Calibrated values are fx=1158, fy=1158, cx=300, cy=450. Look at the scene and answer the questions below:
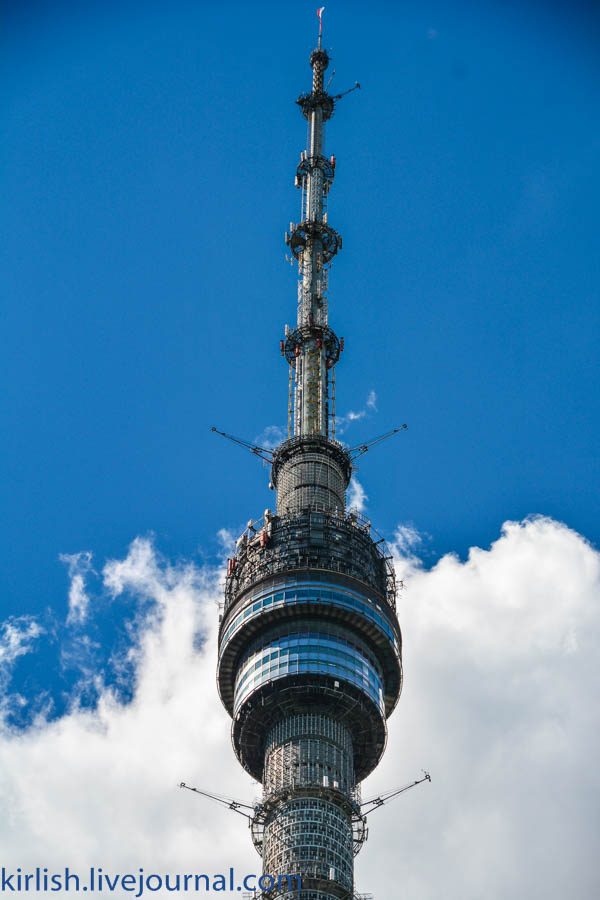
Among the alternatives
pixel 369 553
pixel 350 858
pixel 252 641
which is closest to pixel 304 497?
pixel 369 553

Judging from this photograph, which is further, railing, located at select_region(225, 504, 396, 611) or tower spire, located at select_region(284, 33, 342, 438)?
tower spire, located at select_region(284, 33, 342, 438)

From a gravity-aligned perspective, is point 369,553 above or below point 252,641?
above

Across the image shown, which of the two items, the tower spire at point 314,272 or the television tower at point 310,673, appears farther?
the tower spire at point 314,272

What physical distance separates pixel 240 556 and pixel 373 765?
2863cm

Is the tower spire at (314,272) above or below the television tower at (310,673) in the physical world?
A: above

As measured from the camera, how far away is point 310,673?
404 ft

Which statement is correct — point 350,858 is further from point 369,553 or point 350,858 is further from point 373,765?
point 369,553

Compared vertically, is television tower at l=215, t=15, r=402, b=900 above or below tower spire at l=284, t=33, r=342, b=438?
below

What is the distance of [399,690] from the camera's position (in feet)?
444

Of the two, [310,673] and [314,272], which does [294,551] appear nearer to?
[310,673]

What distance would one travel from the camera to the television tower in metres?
117

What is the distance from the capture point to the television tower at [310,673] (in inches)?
4599

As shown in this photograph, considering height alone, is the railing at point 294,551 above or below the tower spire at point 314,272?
below

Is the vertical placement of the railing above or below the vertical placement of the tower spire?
below
